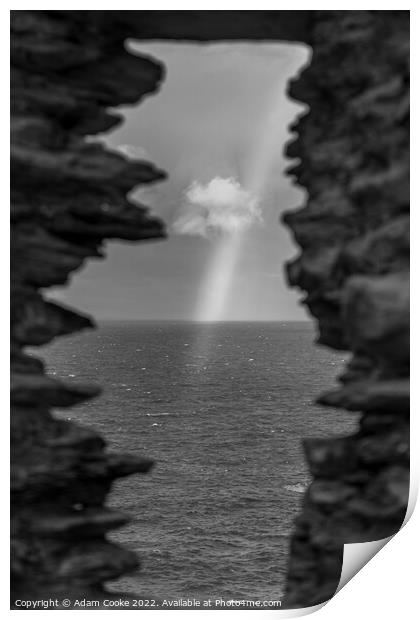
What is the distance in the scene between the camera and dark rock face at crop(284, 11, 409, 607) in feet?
24.5

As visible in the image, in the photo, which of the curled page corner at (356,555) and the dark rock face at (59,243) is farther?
the curled page corner at (356,555)

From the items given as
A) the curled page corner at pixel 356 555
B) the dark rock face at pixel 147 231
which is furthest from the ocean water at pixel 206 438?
the curled page corner at pixel 356 555

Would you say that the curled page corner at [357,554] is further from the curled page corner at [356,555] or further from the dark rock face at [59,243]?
the dark rock face at [59,243]

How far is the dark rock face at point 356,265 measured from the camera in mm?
7457

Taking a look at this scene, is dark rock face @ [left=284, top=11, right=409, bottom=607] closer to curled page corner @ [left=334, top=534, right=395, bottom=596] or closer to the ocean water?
curled page corner @ [left=334, top=534, right=395, bottom=596]

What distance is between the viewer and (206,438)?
8.49m

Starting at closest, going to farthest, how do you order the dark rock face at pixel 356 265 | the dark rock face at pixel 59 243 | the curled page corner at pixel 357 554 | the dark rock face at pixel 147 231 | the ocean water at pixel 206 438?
the dark rock face at pixel 356 265 < the dark rock face at pixel 147 231 < the dark rock face at pixel 59 243 < the curled page corner at pixel 357 554 < the ocean water at pixel 206 438

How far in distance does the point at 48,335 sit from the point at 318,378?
304 cm

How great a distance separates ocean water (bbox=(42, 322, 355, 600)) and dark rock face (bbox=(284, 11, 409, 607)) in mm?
471

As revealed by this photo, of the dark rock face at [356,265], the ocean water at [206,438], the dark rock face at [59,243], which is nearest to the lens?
the dark rock face at [356,265]

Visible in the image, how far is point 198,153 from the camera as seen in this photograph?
A: 8336 mm

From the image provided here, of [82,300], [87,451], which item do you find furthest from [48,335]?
[87,451]

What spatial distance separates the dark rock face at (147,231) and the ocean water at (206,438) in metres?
0.38
